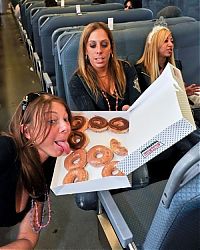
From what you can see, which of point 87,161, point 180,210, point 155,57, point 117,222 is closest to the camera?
point 180,210

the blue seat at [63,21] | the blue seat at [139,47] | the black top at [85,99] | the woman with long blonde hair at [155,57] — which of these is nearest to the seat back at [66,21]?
the blue seat at [63,21]

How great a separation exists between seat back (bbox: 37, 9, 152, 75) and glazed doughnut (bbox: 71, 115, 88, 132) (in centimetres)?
163

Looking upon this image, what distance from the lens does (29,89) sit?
12.6ft

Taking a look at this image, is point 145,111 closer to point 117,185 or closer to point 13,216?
point 117,185

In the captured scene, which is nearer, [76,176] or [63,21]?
[76,176]

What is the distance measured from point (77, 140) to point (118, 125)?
170mm

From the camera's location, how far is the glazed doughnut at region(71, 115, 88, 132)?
1166mm

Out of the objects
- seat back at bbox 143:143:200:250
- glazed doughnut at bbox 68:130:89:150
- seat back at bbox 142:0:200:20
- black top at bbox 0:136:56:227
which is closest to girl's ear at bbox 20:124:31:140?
black top at bbox 0:136:56:227

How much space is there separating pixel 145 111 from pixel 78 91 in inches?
24.4

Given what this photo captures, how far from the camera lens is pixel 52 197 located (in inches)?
76.9

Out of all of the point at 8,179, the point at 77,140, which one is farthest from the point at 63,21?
the point at 8,179

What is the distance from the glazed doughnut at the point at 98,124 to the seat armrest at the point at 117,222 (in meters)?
0.24

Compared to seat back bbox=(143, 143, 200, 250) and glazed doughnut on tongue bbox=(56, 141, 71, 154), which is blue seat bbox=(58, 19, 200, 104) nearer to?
glazed doughnut on tongue bbox=(56, 141, 71, 154)

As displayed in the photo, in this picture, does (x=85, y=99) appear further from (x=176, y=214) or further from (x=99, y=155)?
(x=176, y=214)
